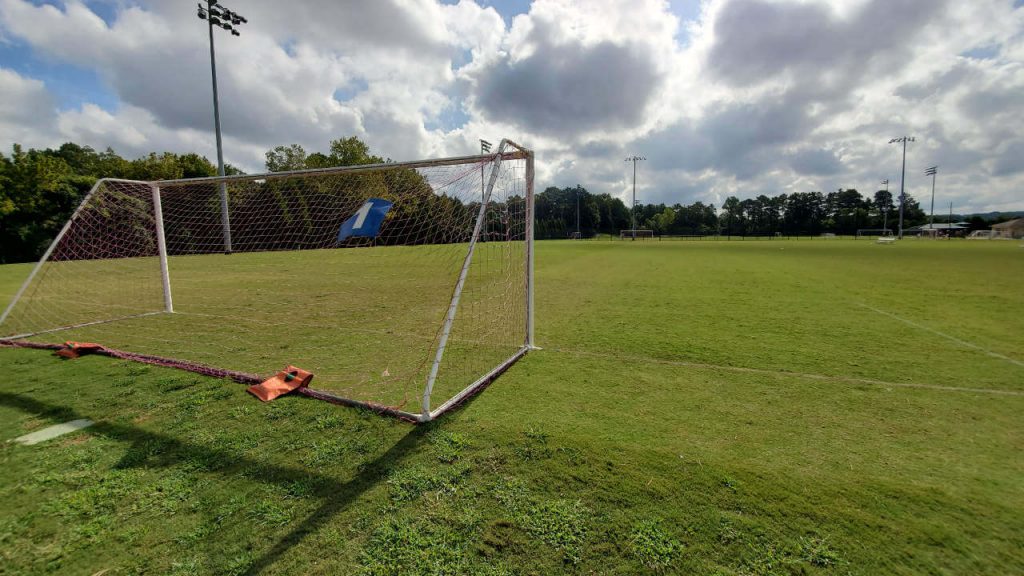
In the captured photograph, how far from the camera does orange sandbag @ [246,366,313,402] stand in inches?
138

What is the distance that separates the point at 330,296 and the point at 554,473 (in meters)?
7.87

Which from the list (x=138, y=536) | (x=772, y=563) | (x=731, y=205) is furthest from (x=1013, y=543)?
(x=731, y=205)

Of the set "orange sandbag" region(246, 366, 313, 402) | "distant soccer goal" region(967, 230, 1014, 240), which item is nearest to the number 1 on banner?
"orange sandbag" region(246, 366, 313, 402)

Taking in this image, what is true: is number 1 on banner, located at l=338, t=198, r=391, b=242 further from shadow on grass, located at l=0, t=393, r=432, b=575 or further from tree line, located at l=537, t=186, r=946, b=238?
tree line, located at l=537, t=186, r=946, b=238

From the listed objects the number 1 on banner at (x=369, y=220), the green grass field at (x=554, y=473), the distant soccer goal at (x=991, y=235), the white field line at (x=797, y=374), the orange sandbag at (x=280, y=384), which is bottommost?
the green grass field at (x=554, y=473)

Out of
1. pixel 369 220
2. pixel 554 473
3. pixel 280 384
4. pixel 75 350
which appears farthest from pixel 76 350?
pixel 554 473

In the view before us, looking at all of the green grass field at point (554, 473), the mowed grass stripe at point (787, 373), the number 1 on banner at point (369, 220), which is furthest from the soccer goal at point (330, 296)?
the mowed grass stripe at point (787, 373)

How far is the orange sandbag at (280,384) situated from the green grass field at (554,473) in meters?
0.11

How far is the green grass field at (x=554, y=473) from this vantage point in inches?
74.1

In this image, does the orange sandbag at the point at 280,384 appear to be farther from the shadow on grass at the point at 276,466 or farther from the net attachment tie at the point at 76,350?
the net attachment tie at the point at 76,350

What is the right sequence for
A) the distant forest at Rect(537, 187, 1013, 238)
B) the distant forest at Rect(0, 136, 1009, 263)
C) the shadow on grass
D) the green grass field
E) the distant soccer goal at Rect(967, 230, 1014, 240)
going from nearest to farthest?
the green grass field < the shadow on grass < the distant forest at Rect(0, 136, 1009, 263) < the distant soccer goal at Rect(967, 230, 1014, 240) < the distant forest at Rect(537, 187, 1013, 238)

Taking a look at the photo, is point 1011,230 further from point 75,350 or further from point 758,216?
point 75,350

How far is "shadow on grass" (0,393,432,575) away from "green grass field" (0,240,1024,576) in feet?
0.05

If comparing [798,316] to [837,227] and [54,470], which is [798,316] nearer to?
[54,470]
